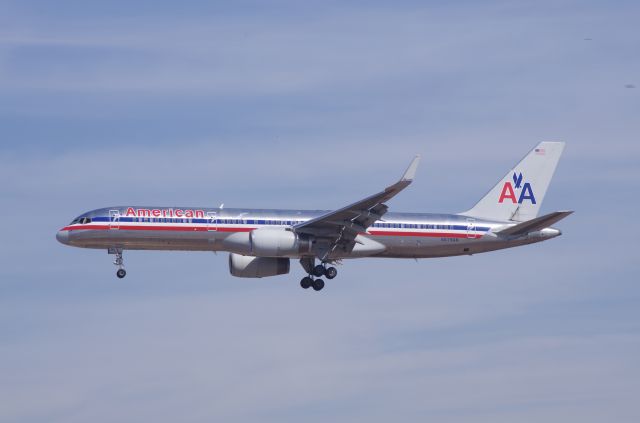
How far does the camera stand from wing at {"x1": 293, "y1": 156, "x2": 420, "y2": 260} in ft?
216

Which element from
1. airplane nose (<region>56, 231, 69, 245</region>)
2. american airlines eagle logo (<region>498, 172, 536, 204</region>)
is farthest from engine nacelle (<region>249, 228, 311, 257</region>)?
american airlines eagle logo (<region>498, 172, 536, 204</region>)

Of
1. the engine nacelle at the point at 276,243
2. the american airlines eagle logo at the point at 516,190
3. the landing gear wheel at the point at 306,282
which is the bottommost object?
the landing gear wheel at the point at 306,282

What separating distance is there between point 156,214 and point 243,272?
690 cm

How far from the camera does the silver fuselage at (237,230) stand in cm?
6769

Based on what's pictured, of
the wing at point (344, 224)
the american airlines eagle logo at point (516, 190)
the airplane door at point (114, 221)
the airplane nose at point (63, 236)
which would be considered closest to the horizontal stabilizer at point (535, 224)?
the american airlines eagle logo at point (516, 190)

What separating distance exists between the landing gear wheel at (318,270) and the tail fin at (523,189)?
8543 millimetres

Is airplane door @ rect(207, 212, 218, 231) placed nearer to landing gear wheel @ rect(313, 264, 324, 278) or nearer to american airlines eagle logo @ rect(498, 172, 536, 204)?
landing gear wheel @ rect(313, 264, 324, 278)

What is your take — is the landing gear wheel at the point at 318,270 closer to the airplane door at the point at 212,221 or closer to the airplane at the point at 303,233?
the airplane at the point at 303,233

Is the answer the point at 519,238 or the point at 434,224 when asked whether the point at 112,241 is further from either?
the point at 519,238

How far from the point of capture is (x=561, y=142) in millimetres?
77625

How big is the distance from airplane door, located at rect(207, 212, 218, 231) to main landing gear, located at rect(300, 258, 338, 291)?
569cm

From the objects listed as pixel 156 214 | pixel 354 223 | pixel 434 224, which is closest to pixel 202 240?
pixel 156 214

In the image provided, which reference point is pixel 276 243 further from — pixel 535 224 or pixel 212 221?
pixel 535 224

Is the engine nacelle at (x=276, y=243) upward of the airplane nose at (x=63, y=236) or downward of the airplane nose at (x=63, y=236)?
downward
